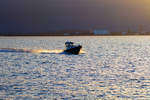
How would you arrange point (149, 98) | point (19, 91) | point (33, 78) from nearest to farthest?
1. point (149, 98)
2. point (19, 91)
3. point (33, 78)

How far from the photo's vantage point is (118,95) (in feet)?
85.5

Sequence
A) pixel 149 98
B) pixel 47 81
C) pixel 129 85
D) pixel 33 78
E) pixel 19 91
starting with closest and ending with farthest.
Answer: pixel 149 98
pixel 19 91
pixel 129 85
pixel 47 81
pixel 33 78

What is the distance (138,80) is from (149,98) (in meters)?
8.98

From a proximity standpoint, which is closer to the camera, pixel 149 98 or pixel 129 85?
pixel 149 98

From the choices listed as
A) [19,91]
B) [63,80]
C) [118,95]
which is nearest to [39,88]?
[19,91]

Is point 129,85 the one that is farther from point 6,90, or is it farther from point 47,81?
point 6,90

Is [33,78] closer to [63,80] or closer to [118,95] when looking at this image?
[63,80]

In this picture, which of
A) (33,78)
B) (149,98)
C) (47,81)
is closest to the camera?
(149,98)

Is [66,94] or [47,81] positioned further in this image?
[47,81]

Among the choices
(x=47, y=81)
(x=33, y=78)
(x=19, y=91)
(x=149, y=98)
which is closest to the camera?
(x=149, y=98)

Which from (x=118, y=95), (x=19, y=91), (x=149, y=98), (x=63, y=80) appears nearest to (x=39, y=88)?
(x=19, y=91)

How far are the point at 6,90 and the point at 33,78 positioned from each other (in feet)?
25.7

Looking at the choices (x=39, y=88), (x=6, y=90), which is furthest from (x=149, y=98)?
(x=6, y=90)

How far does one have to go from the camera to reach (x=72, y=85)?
30.8 m
